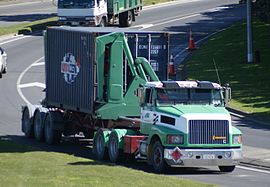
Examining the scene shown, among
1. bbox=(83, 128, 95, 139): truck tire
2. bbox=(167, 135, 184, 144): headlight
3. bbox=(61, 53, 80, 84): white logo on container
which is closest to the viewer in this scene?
bbox=(167, 135, 184, 144): headlight

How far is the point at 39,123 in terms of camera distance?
2847cm

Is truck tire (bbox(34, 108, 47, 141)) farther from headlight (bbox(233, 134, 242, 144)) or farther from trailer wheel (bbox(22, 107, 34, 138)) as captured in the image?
headlight (bbox(233, 134, 242, 144))

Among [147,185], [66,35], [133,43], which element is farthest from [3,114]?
[147,185]

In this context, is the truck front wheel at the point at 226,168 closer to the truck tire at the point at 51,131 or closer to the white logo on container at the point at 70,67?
the white logo on container at the point at 70,67

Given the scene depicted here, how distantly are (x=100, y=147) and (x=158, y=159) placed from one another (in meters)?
2.87

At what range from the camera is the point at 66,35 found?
27.4 m

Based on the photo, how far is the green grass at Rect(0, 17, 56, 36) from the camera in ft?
205

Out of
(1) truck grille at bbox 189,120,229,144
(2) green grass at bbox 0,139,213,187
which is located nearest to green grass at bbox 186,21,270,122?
(1) truck grille at bbox 189,120,229,144

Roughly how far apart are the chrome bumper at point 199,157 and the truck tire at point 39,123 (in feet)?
25.8

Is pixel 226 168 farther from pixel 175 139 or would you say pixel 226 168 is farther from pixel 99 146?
pixel 99 146

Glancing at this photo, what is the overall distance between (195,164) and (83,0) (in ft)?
121

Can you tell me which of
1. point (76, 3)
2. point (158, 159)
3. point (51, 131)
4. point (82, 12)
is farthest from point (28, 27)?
point (158, 159)

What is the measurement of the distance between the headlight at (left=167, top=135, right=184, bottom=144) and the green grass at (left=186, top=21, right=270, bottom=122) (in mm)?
12727

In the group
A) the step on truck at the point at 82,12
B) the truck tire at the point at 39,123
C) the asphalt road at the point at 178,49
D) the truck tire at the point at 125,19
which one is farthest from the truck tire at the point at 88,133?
the truck tire at the point at 125,19
